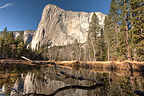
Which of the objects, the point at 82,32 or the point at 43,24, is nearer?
the point at 82,32

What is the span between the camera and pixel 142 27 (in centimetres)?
1260

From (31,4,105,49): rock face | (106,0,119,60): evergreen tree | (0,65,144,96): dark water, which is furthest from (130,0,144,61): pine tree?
(31,4,105,49): rock face

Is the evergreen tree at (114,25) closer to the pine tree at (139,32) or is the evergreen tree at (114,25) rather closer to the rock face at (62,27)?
the pine tree at (139,32)

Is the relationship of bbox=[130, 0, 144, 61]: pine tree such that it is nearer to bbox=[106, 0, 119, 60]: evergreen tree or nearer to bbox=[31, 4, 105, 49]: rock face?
bbox=[106, 0, 119, 60]: evergreen tree

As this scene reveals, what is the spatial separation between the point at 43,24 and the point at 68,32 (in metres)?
45.6

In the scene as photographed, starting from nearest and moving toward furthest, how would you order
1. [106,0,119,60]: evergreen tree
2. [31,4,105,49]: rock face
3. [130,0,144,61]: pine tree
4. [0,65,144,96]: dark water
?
[0,65,144,96]: dark water, [130,0,144,61]: pine tree, [106,0,119,60]: evergreen tree, [31,4,105,49]: rock face

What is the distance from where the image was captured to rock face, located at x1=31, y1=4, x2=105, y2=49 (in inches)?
4570

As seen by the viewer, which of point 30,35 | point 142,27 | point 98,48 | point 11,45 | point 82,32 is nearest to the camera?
point 142,27

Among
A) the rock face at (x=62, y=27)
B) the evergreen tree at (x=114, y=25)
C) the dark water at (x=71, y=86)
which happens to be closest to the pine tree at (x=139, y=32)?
the evergreen tree at (x=114, y=25)

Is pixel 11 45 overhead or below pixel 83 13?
below

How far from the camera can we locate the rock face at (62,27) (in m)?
116

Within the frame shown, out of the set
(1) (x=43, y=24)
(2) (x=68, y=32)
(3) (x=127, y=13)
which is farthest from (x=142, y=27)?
(1) (x=43, y=24)

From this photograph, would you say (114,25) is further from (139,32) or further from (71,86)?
(71,86)

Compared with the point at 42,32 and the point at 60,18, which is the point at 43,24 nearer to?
the point at 42,32
